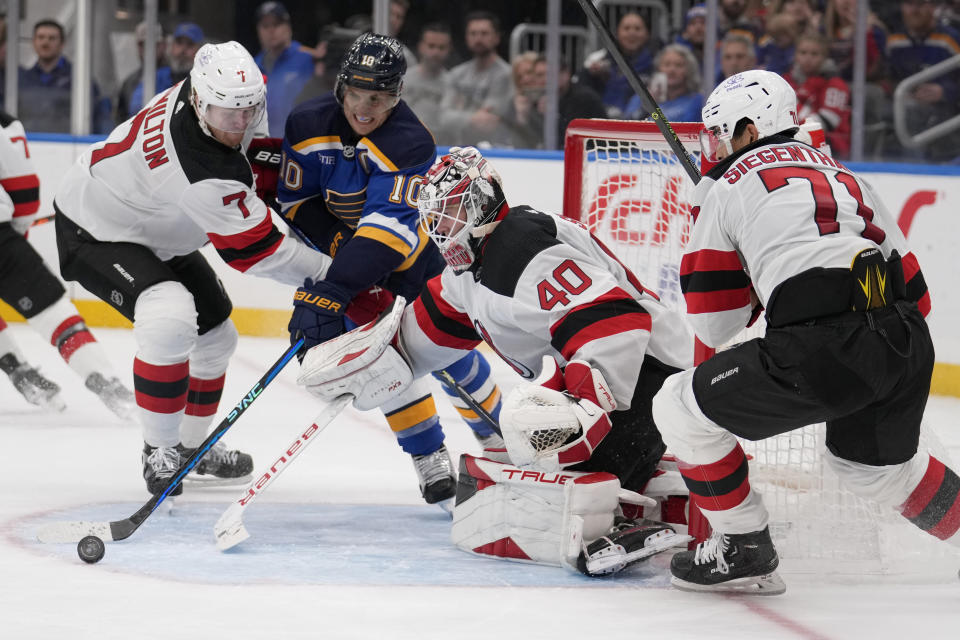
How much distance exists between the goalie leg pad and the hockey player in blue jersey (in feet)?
1.29

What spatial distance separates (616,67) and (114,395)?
2.90 meters

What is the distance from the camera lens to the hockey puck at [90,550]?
8.57 ft

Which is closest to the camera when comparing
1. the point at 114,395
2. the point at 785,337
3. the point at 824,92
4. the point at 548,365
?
the point at 785,337

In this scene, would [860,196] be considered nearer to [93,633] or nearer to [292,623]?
[292,623]

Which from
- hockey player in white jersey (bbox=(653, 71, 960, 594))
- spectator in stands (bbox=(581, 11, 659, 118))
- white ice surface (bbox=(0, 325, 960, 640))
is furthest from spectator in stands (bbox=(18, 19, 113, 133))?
hockey player in white jersey (bbox=(653, 71, 960, 594))

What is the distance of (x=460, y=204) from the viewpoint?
267 centimetres

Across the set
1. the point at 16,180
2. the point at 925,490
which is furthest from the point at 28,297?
the point at 925,490

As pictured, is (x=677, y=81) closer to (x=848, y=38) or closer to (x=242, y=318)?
(x=848, y=38)

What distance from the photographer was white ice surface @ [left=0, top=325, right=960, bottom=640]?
2250 mm

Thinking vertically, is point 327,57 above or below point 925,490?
above

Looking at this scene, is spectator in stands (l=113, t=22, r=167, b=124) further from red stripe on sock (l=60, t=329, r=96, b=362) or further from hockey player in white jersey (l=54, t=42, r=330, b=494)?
hockey player in white jersey (l=54, t=42, r=330, b=494)

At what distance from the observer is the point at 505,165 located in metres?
6.19

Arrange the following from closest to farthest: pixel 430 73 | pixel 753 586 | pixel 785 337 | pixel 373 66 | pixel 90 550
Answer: pixel 785 337
pixel 753 586
pixel 90 550
pixel 373 66
pixel 430 73

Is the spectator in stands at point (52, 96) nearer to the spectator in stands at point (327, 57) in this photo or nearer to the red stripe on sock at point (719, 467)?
the spectator in stands at point (327, 57)
